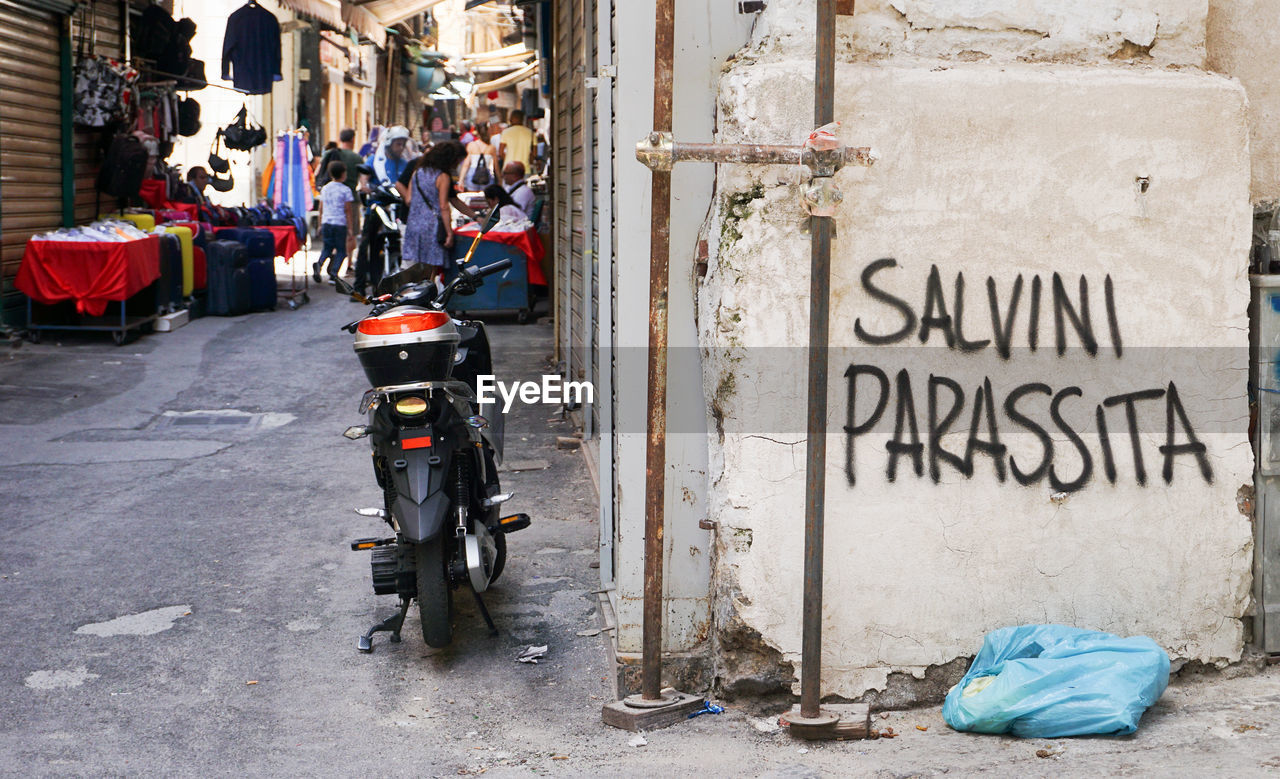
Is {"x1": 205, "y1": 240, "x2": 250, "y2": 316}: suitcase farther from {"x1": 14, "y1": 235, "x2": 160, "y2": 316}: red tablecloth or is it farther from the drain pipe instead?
the drain pipe

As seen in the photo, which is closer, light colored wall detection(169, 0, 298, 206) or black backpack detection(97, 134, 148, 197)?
black backpack detection(97, 134, 148, 197)

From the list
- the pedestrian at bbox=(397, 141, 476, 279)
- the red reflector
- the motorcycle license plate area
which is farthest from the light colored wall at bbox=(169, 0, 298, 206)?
the motorcycle license plate area

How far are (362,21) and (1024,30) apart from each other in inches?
497

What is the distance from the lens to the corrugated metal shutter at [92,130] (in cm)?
1229

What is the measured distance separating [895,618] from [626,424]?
1.03 m

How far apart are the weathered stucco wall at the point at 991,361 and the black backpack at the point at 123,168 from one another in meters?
9.93

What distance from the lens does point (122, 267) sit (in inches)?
421

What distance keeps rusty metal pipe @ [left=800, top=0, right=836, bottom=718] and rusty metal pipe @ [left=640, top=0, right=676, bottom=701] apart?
415 millimetres

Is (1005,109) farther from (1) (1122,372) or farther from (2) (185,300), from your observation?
(2) (185,300)

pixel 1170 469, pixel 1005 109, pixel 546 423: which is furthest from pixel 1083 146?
pixel 546 423

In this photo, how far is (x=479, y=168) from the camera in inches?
827

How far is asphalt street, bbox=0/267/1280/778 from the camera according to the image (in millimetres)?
3605

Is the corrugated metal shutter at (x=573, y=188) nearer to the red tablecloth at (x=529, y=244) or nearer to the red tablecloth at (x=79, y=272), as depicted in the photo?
the red tablecloth at (x=529, y=244)

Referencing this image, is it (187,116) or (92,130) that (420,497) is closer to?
(92,130)
